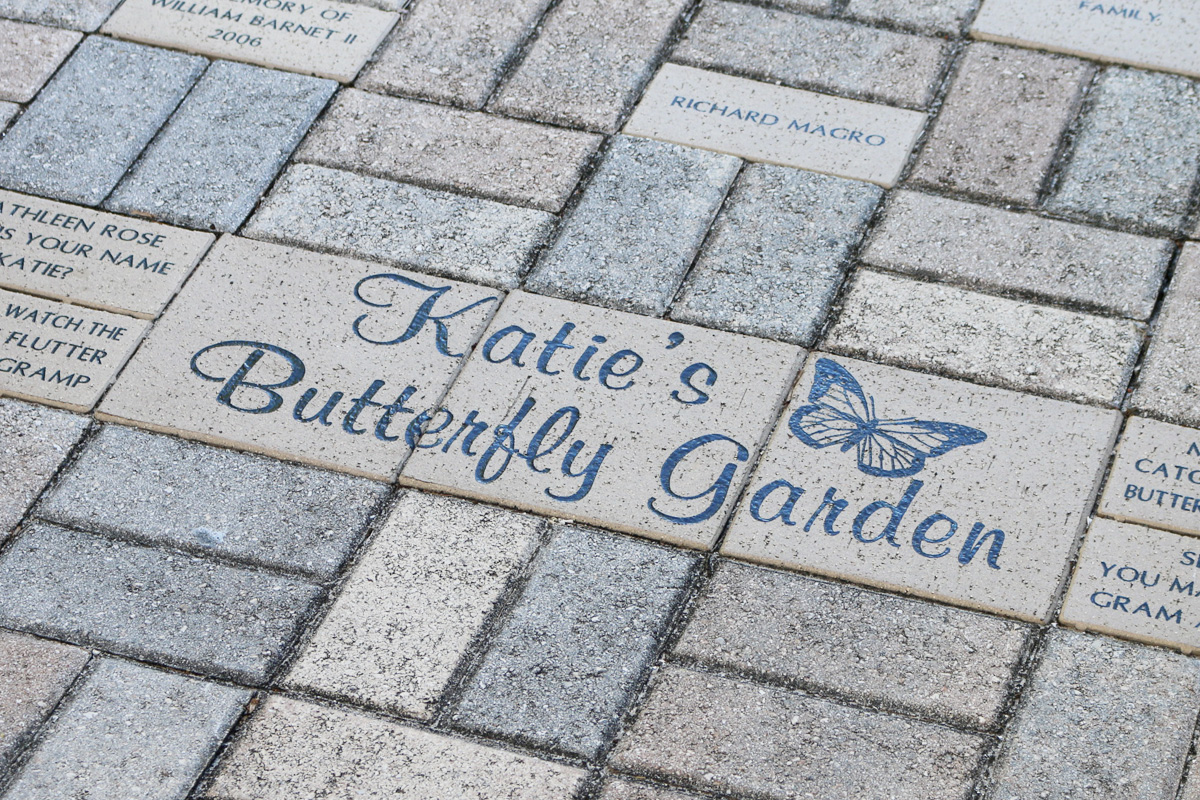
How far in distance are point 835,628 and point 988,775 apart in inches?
14.8

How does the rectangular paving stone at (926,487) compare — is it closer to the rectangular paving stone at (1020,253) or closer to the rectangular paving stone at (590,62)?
the rectangular paving stone at (1020,253)

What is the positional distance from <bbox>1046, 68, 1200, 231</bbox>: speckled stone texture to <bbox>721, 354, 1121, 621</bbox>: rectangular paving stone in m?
0.70

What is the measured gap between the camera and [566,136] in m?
3.68

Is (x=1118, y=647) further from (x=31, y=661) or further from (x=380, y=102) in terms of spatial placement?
(x=380, y=102)

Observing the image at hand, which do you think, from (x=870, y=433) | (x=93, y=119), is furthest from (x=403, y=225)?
Answer: (x=870, y=433)

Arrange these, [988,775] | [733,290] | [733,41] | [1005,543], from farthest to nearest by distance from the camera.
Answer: [733,41] → [733,290] → [1005,543] → [988,775]

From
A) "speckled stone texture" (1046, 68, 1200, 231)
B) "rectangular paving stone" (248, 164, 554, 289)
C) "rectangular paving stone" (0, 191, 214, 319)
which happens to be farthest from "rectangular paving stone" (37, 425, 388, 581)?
"speckled stone texture" (1046, 68, 1200, 231)

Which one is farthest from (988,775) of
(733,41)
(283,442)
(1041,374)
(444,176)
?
(733,41)

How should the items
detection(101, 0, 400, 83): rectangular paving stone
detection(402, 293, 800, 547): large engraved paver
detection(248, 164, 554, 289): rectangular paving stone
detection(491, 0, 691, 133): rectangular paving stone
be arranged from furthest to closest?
detection(101, 0, 400, 83): rectangular paving stone, detection(491, 0, 691, 133): rectangular paving stone, detection(248, 164, 554, 289): rectangular paving stone, detection(402, 293, 800, 547): large engraved paver

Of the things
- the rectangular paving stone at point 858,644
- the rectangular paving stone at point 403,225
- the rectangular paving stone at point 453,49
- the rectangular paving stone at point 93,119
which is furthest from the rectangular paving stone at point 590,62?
the rectangular paving stone at point 858,644

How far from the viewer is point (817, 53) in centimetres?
392

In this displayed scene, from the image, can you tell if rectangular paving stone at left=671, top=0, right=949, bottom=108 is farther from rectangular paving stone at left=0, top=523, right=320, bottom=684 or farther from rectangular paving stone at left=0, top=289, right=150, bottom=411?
rectangular paving stone at left=0, top=523, right=320, bottom=684

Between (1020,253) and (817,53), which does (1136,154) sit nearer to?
(1020,253)

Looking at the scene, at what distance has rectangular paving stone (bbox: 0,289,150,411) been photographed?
10.1 feet
